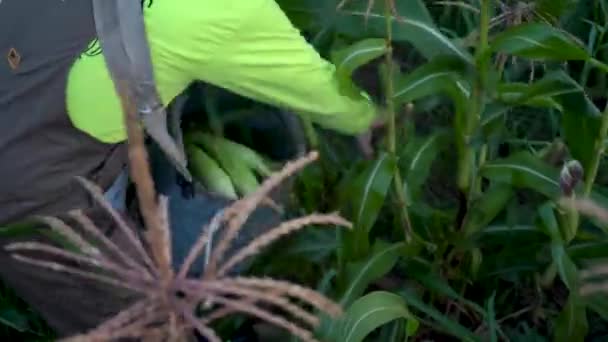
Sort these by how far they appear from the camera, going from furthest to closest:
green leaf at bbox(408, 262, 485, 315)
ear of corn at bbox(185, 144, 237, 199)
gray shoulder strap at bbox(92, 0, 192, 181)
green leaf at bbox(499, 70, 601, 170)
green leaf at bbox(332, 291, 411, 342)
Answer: ear of corn at bbox(185, 144, 237, 199) → green leaf at bbox(408, 262, 485, 315) → green leaf at bbox(499, 70, 601, 170) → green leaf at bbox(332, 291, 411, 342) → gray shoulder strap at bbox(92, 0, 192, 181)

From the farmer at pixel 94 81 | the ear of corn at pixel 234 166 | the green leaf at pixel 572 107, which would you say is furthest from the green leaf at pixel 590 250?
the ear of corn at pixel 234 166

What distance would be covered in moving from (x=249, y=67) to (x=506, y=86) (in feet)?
1.27

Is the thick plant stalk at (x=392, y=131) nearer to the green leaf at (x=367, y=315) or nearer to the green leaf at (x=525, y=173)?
the green leaf at (x=525, y=173)

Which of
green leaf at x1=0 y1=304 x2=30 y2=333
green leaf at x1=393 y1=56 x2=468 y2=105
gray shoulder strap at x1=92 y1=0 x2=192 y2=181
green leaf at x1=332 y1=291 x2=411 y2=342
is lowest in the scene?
green leaf at x1=0 y1=304 x2=30 y2=333

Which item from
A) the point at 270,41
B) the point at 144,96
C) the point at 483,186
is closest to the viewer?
the point at 144,96

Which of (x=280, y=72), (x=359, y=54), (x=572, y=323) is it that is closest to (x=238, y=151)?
(x=280, y=72)

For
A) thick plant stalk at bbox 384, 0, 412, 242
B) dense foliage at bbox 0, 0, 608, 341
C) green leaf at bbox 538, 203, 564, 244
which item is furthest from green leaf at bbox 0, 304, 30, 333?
green leaf at bbox 538, 203, 564, 244

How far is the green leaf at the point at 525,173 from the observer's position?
1.51 metres

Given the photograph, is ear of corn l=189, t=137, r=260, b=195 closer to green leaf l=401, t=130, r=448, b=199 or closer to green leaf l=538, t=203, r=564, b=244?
green leaf l=401, t=130, r=448, b=199

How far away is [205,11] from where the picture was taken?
1357 millimetres

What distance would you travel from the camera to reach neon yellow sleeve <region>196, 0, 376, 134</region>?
1.43m

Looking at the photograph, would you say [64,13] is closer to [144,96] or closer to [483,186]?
[144,96]

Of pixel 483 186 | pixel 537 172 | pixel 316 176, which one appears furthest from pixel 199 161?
pixel 537 172

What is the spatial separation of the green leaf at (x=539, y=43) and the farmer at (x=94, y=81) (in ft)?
0.98
